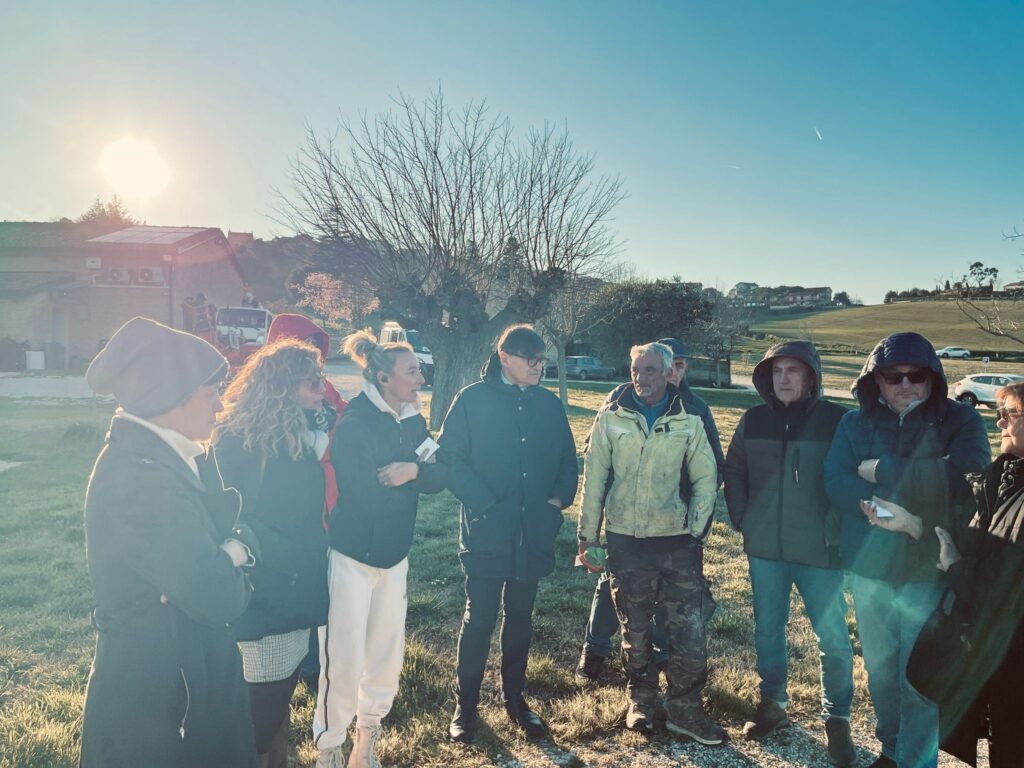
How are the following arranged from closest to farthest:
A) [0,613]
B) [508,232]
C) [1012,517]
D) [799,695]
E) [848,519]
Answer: [1012,517], [848,519], [799,695], [0,613], [508,232]

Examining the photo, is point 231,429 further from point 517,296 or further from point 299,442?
point 517,296

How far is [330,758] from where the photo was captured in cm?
282

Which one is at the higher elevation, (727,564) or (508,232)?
(508,232)

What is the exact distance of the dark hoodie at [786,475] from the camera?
3232mm

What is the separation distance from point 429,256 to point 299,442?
370 inches

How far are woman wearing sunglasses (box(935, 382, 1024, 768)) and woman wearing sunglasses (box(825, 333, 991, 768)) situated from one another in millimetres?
191

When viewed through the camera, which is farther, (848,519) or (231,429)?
(848,519)

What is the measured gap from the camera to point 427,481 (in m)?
3.05

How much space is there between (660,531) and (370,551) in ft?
4.89

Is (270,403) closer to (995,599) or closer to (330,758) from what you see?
(330,758)

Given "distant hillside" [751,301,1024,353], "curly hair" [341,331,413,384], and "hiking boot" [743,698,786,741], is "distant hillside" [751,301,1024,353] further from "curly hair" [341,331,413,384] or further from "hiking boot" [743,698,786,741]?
"curly hair" [341,331,413,384]

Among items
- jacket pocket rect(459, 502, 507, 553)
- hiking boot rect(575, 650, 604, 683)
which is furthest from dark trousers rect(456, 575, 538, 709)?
hiking boot rect(575, 650, 604, 683)

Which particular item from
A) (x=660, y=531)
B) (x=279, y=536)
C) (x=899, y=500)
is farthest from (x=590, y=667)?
(x=279, y=536)

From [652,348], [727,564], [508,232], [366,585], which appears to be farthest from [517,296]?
[366,585]
